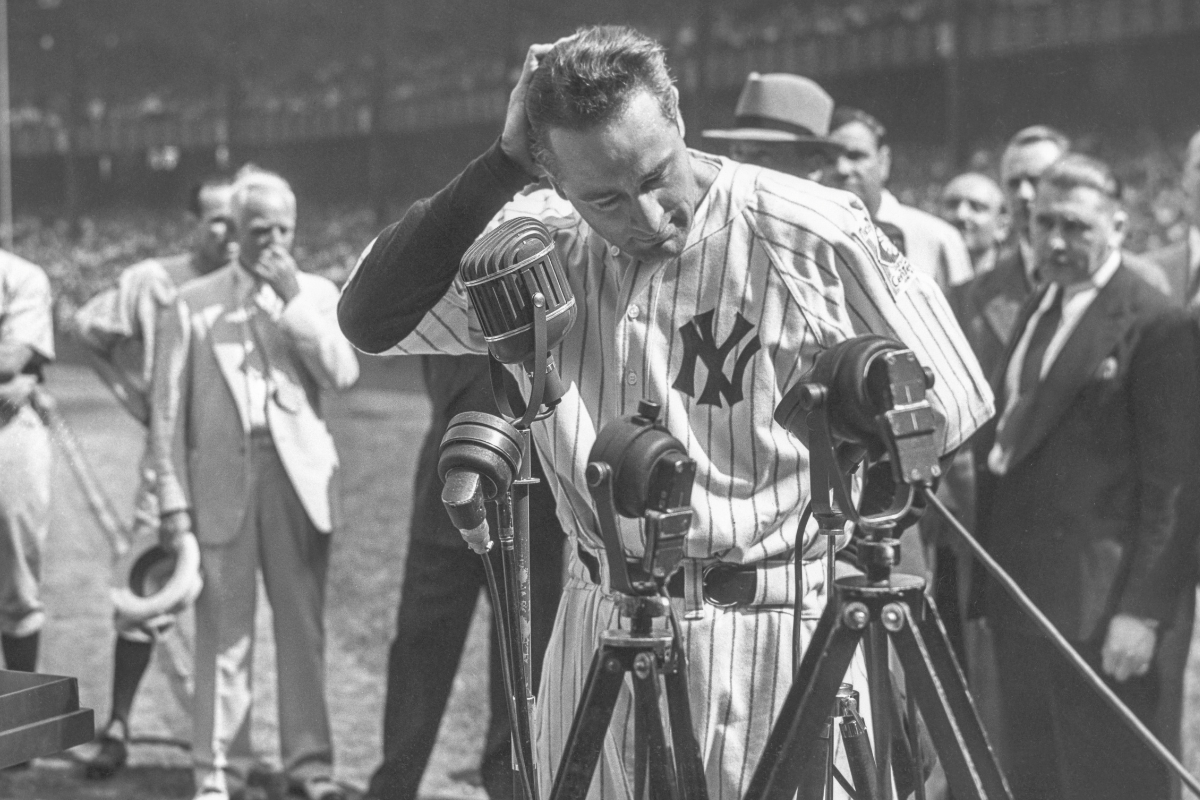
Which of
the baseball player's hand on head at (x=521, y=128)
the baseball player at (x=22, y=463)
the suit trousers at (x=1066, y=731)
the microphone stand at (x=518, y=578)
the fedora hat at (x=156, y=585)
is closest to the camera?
the microphone stand at (x=518, y=578)

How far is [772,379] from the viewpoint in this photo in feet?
6.69

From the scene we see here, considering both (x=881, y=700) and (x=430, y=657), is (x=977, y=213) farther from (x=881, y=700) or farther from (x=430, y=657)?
(x=881, y=700)

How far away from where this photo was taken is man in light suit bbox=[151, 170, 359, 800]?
429 centimetres

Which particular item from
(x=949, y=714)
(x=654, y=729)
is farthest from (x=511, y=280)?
(x=949, y=714)

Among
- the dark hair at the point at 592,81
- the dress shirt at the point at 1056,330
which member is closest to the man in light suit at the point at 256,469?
the dress shirt at the point at 1056,330

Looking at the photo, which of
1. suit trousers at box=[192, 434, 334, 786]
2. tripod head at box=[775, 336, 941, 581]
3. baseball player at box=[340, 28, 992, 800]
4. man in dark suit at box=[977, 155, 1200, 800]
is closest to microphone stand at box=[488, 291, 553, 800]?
baseball player at box=[340, 28, 992, 800]

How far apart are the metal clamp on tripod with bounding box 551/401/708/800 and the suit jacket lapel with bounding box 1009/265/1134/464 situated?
1.85 meters

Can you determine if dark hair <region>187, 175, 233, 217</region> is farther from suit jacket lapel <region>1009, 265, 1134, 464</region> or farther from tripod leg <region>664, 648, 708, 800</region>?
tripod leg <region>664, 648, 708, 800</region>

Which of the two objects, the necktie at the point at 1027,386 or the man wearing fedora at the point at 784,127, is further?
the man wearing fedora at the point at 784,127

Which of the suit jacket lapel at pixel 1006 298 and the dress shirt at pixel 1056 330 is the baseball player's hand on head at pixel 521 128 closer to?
the dress shirt at pixel 1056 330

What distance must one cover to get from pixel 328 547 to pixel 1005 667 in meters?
2.05

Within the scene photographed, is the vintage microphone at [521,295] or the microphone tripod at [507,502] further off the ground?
the vintage microphone at [521,295]

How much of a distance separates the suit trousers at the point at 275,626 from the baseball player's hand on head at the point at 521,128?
255 cm

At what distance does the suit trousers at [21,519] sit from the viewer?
4.84 m
